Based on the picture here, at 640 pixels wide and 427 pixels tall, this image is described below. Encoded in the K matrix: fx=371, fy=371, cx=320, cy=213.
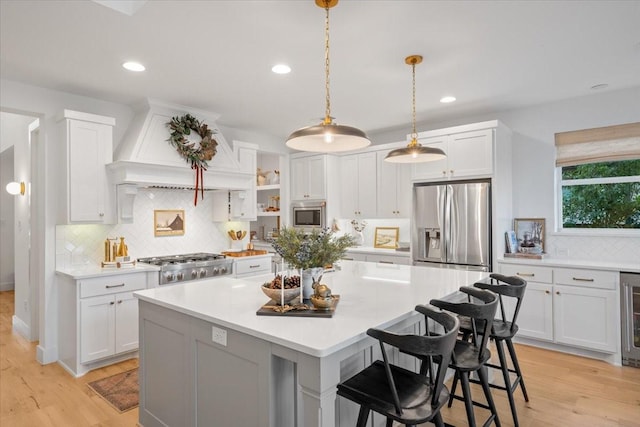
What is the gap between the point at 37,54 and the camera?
285 centimetres

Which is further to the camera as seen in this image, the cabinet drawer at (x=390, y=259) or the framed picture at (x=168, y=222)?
the cabinet drawer at (x=390, y=259)

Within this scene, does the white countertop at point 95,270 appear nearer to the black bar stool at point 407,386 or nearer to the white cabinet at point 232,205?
the white cabinet at point 232,205

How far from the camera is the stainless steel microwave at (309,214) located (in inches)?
219

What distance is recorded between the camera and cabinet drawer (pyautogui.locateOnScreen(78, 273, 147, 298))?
3328mm

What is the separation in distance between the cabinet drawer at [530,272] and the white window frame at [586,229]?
68 cm

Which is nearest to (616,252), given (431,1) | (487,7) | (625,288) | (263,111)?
(625,288)

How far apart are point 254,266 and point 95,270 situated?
179cm

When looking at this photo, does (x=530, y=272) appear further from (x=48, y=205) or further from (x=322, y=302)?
(x=48, y=205)

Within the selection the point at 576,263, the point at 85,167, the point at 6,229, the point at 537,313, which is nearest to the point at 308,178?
the point at 85,167

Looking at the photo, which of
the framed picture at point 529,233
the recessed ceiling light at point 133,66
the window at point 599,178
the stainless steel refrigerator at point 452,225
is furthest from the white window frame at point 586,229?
the recessed ceiling light at point 133,66

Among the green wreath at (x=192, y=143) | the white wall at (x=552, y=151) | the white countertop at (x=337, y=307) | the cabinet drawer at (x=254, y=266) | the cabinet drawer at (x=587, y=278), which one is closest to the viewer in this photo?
the white countertop at (x=337, y=307)

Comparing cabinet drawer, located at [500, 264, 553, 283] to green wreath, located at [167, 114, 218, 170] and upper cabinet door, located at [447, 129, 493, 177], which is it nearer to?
upper cabinet door, located at [447, 129, 493, 177]

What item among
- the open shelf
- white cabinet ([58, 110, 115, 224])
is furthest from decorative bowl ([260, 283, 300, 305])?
the open shelf

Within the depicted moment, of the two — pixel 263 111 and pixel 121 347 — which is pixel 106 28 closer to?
pixel 263 111
